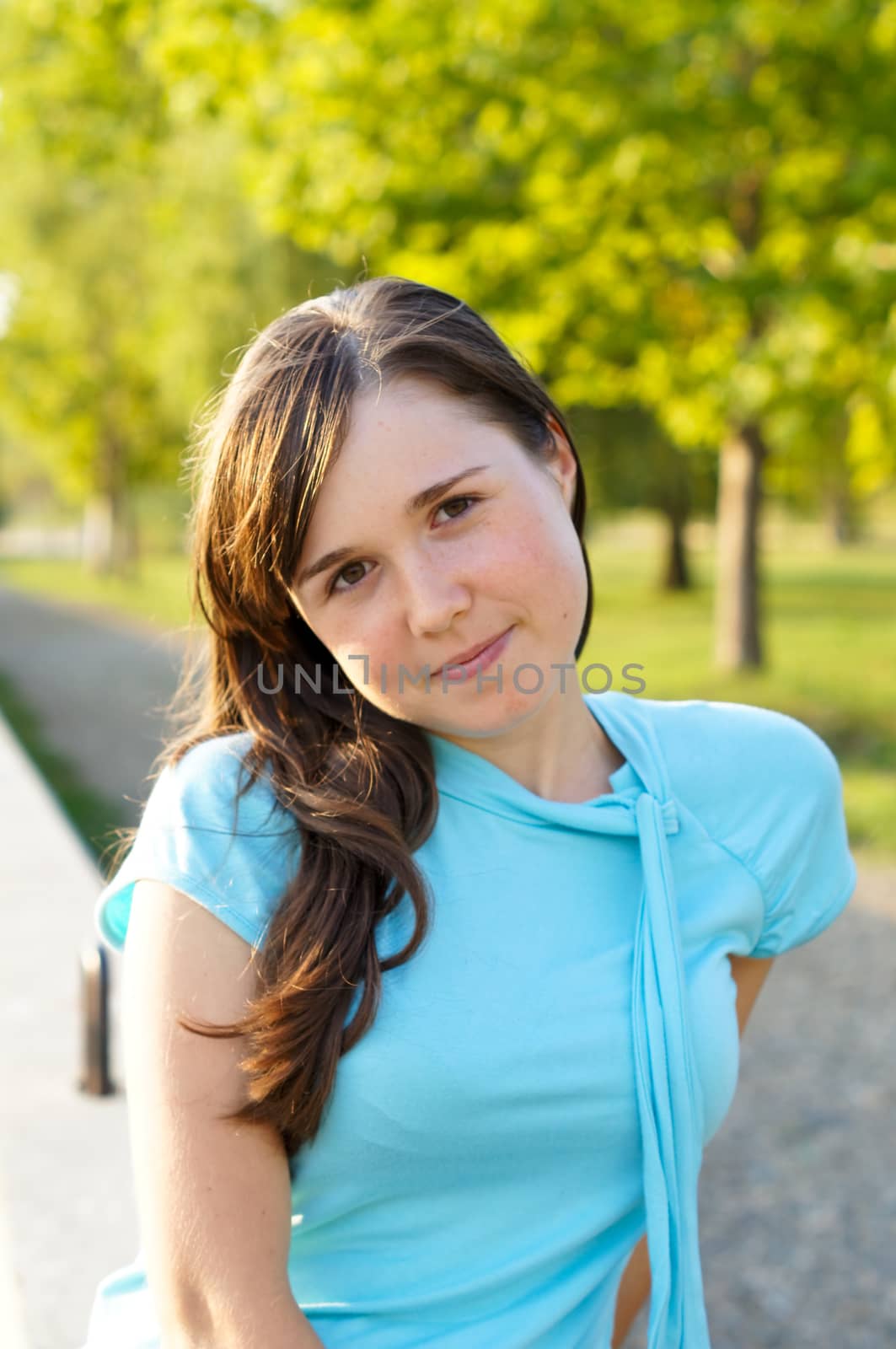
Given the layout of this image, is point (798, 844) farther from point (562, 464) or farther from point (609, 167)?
point (609, 167)

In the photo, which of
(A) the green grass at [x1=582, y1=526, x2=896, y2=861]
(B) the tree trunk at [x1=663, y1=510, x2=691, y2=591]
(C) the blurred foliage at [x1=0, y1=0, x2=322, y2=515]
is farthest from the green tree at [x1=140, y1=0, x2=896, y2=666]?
(B) the tree trunk at [x1=663, y1=510, x2=691, y2=591]

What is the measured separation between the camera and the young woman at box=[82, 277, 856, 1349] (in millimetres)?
1316

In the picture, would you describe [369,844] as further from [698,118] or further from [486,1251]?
[698,118]

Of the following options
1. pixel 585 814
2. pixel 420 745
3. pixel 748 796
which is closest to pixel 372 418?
pixel 420 745

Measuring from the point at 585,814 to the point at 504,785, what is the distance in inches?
4.3

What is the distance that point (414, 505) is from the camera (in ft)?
4.60

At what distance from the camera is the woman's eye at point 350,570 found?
1438 millimetres

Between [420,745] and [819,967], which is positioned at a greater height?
[420,745]

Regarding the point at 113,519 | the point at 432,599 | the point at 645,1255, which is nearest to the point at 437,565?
the point at 432,599

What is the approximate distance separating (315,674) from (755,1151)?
3.09m

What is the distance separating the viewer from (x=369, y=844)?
143 centimetres

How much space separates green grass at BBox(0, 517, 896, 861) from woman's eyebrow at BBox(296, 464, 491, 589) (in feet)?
2.13

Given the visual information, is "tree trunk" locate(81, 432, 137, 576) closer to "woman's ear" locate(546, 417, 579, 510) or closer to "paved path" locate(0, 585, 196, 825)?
"paved path" locate(0, 585, 196, 825)

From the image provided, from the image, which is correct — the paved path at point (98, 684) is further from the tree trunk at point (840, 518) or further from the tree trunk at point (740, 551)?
the tree trunk at point (840, 518)
